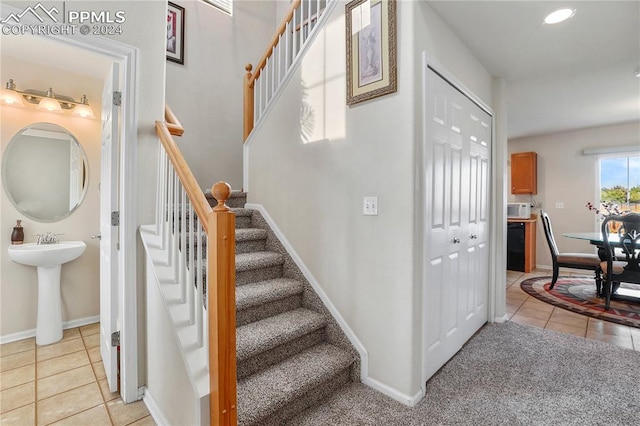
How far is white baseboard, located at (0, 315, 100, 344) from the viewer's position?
8.92 feet

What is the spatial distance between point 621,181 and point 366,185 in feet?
18.6

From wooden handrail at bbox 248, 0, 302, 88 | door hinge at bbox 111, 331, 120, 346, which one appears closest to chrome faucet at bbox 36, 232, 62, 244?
door hinge at bbox 111, 331, 120, 346

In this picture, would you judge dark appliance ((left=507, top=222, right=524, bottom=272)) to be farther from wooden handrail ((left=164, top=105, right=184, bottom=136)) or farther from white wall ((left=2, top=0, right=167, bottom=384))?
white wall ((left=2, top=0, right=167, bottom=384))

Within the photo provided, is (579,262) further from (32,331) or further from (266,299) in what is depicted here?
(32,331)

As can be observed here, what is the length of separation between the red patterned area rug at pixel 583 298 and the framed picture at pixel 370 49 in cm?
345

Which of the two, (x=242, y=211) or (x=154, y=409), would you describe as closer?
(x=154, y=409)

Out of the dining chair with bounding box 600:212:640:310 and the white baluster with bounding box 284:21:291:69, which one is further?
the dining chair with bounding box 600:212:640:310

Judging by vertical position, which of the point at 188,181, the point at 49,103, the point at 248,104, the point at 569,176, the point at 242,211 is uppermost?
the point at 248,104

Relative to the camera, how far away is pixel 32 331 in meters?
2.84

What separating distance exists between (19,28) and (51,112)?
5.42 feet

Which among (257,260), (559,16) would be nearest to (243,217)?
(257,260)

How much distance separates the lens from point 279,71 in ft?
9.36

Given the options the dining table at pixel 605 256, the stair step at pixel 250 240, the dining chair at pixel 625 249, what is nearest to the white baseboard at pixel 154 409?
the stair step at pixel 250 240

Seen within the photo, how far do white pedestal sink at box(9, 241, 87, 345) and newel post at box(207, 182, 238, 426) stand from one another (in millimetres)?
2344
